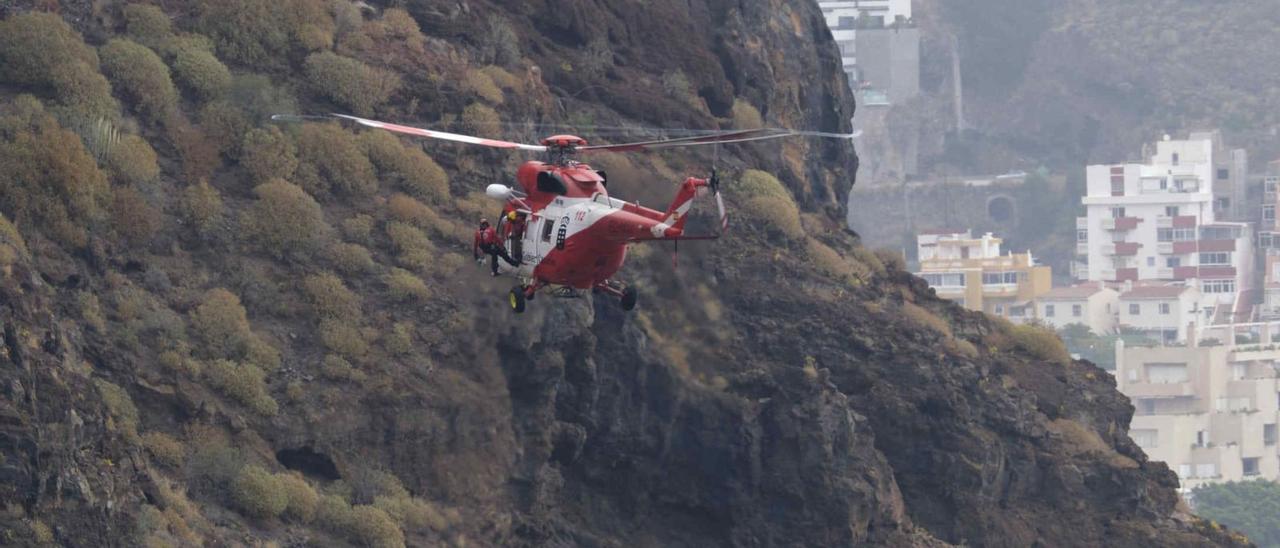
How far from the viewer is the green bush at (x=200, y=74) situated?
8800cm

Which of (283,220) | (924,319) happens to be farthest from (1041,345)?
(283,220)

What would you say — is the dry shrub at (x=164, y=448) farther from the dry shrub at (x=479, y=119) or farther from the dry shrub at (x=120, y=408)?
the dry shrub at (x=479, y=119)

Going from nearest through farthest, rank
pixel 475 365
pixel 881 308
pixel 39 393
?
pixel 39 393
pixel 475 365
pixel 881 308

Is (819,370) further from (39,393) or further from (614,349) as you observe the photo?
(39,393)

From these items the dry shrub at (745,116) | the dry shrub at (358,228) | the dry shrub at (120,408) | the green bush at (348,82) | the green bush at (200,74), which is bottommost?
the dry shrub at (745,116)

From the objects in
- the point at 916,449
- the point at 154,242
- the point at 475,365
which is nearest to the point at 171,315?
the point at 154,242

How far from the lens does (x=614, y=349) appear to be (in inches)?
3506

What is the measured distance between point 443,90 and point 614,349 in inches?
429

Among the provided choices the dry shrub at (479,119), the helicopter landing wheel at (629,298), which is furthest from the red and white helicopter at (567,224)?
the dry shrub at (479,119)

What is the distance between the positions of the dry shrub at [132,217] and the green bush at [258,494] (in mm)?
8454

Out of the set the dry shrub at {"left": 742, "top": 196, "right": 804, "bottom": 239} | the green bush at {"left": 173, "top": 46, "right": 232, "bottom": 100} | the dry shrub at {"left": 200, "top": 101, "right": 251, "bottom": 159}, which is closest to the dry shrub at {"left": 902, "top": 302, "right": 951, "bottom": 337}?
the dry shrub at {"left": 742, "top": 196, "right": 804, "bottom": 239}

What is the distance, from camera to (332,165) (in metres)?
87.6

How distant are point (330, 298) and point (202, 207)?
4.48 meters

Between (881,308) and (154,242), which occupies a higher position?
(154,242)
